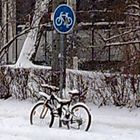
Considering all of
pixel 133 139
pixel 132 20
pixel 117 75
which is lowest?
pixel 133 139

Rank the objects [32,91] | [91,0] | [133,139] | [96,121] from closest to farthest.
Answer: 1. [133,139]
2. [96,121]
3. [32,91]
4. [91,0]

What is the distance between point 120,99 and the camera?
48.7 feet

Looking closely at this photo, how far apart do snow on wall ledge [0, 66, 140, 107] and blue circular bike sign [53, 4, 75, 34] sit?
271cm

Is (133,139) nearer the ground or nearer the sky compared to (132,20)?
nearer the ground

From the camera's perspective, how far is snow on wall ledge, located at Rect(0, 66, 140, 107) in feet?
48.3

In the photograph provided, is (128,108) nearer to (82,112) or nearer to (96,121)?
(96,121)

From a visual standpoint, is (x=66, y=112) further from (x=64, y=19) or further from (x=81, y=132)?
(x=64, y=19)

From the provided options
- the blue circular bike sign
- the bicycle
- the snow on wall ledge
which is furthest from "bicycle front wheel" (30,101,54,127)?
the snow on wall ledge

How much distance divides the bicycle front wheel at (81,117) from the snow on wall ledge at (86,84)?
9.28ft

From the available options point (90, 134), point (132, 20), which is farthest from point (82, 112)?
point (132, 20)

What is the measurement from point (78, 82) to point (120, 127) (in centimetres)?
298

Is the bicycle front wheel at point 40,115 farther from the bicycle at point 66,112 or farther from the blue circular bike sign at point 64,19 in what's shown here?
the blue circular bike sign at point 64,19

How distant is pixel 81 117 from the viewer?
1211 cm

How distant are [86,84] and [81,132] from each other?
3738 mm
